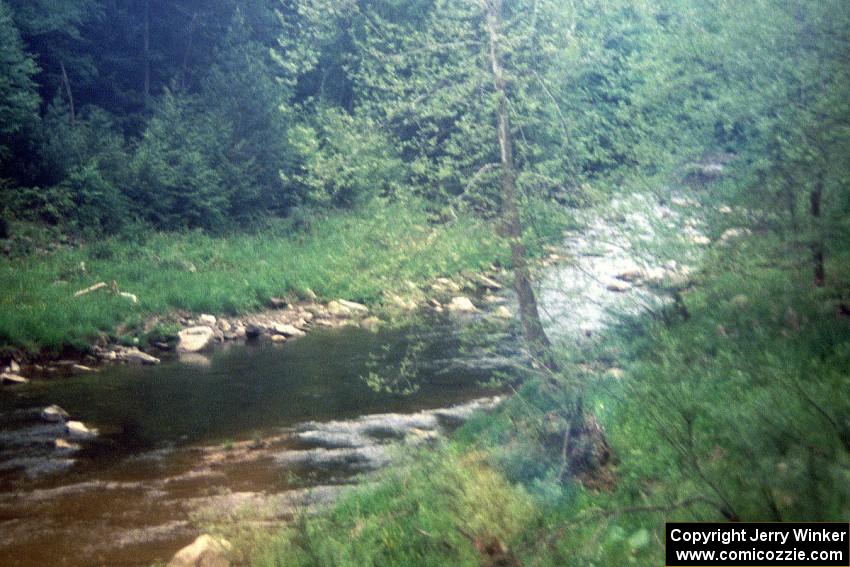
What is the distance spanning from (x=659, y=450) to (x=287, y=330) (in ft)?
48.1

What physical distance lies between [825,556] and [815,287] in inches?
150

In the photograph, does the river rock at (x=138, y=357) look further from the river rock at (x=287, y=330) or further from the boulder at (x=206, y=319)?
the river rock at (x=287, y=330)

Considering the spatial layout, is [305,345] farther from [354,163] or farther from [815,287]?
[815,287]

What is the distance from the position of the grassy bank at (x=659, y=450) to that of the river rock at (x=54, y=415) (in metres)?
6.57

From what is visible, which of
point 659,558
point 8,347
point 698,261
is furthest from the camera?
point 8,347

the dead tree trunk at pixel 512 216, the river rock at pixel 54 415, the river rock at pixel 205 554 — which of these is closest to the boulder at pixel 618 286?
the dead tree trunk at pixel 512 216

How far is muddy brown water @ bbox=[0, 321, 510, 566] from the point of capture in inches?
370

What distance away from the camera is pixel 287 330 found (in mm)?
20953

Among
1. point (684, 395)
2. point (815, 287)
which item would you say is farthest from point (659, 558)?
point (815, 287)

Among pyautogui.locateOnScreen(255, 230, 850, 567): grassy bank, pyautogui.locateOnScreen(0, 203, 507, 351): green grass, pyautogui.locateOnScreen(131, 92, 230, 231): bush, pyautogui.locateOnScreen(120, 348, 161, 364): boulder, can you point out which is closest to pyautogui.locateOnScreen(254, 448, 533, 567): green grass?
pyautogui.locateOnScreen(255, 230, 850, 567): grassy bank

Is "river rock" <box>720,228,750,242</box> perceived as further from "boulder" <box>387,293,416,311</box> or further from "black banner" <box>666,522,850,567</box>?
"black banner" <box>666,522,850,567</box>

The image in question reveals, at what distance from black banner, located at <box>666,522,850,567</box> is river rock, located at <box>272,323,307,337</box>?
16.4 metres

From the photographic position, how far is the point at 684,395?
6.51 metres

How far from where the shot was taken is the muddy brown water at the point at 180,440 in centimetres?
939
